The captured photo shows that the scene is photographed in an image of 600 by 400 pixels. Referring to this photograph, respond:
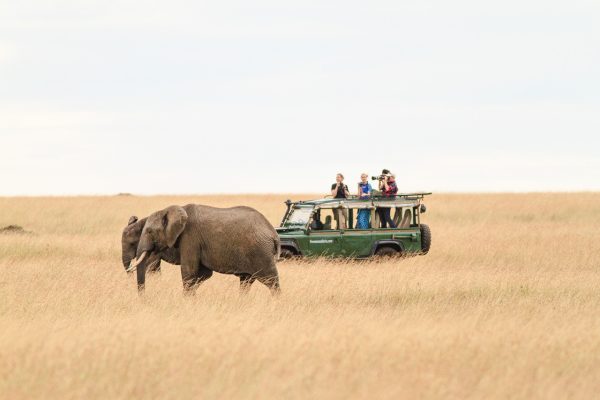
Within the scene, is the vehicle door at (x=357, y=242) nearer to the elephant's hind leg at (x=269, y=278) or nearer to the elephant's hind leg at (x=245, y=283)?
the elephant's hind leg at (x=245, y=283)

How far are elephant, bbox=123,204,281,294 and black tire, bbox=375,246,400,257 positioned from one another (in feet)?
19.4

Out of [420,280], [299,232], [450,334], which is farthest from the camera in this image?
[299,232]

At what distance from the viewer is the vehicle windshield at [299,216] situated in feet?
69.1

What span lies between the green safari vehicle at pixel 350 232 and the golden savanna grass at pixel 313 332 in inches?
20.2

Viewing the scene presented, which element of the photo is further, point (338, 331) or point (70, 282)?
point (70, 282)

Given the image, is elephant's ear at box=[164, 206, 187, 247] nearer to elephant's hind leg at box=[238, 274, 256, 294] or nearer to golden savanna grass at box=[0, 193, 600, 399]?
golden savanna grass at box=[0, 193, 600, 399]

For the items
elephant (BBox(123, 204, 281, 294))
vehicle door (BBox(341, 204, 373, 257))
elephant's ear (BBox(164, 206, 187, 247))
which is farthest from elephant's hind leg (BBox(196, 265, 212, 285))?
vehicle door (BBox(341, 204, 373, 257))

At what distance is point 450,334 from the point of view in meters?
11.5

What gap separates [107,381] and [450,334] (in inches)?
153

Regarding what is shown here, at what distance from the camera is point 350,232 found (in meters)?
21.2

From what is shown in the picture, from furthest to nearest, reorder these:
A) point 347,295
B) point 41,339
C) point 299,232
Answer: point 299,232, point 347,295, point 41,339

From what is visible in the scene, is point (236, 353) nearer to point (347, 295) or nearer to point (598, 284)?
point (347, 295)

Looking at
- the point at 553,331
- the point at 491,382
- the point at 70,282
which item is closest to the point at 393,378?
the point at 491,382

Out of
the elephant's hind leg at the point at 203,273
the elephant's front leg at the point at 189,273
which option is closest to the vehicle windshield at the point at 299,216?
the elephant's hind leg at the point at 203,273
